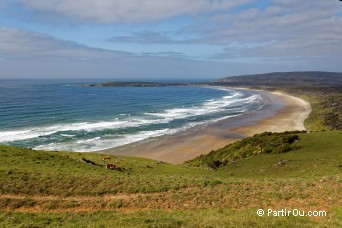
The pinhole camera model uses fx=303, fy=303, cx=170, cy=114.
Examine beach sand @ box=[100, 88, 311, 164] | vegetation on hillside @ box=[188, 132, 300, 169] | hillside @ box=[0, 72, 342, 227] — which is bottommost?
beach sand @ box=[100, 88, 311, 164]

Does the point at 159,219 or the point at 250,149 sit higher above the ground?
the point at 159,219

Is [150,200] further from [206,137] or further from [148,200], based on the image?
[206,137]

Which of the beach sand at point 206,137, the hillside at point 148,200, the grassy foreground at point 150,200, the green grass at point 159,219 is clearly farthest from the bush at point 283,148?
the green grass at point 159,219

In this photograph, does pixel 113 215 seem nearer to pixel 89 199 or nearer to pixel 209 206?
pixel 89 199

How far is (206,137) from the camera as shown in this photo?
2339 inches

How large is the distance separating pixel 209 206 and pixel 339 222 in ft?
18.8

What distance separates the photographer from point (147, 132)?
6188 centimetres

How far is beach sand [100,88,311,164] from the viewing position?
47312 mm

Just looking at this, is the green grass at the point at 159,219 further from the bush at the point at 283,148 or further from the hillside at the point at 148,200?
Answer: the bush at the point at 283,148

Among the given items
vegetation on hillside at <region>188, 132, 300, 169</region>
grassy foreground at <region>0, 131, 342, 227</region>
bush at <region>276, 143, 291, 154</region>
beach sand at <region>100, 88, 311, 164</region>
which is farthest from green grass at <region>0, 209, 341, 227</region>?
beach sand at <region>100, 88, 311, 164</region>

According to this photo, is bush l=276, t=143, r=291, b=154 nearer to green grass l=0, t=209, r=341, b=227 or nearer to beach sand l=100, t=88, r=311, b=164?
beach sand l=100, t=88, r=311, b=164

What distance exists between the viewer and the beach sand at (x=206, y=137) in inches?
1863

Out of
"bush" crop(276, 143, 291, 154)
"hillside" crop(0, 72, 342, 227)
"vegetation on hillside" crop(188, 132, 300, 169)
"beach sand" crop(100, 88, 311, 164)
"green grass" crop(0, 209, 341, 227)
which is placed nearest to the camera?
"green grass" crop(0, 209, 341, 227)

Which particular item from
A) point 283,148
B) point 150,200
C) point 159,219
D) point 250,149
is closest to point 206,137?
point 250,149
